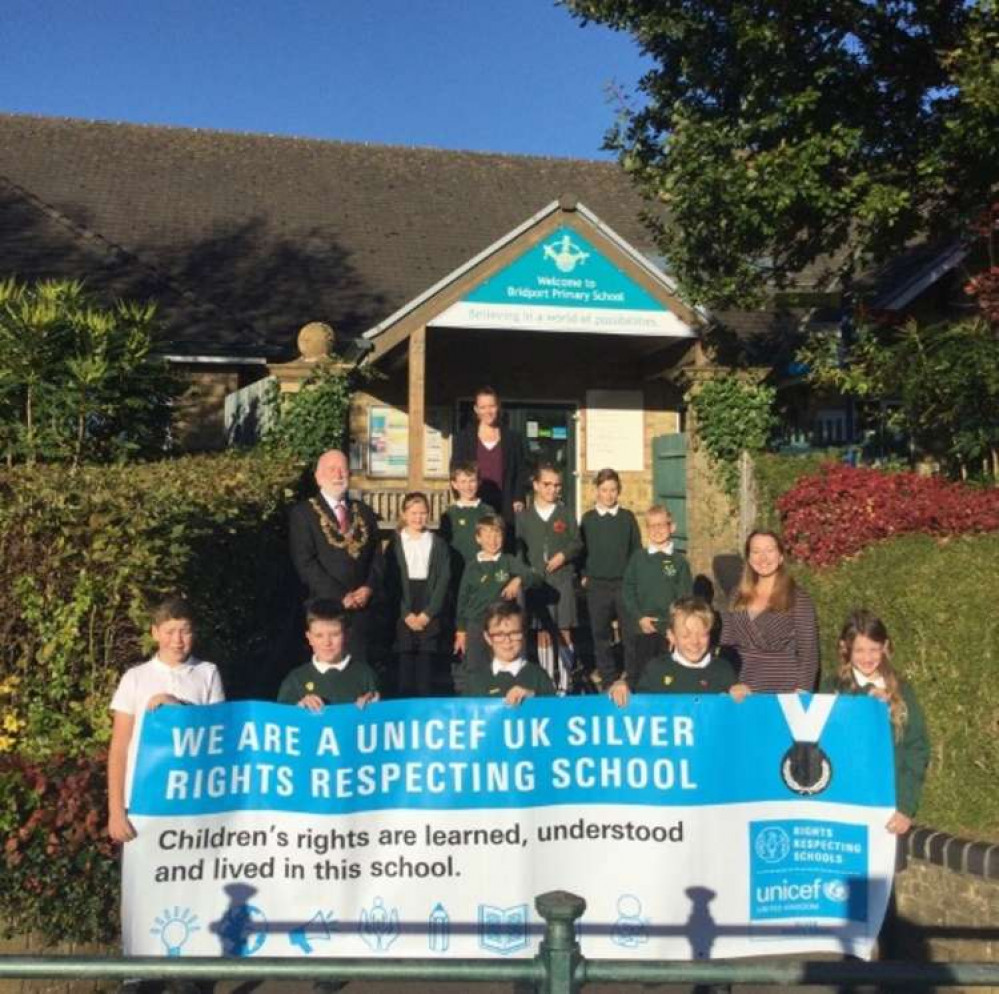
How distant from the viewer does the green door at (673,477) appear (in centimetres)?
1452

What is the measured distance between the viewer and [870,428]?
571 inches

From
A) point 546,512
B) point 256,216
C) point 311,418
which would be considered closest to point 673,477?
point 311,418

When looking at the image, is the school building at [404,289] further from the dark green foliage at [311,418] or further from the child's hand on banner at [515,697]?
the child's hand on banner at [515,697]

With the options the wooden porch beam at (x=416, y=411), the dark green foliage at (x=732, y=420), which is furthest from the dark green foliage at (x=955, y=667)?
the wooden porch beam at (x=416, y=411)

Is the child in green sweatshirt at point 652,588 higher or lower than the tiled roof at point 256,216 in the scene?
lower

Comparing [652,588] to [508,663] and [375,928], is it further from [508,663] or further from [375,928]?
[375,928]

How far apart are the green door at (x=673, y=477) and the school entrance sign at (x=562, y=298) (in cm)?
184

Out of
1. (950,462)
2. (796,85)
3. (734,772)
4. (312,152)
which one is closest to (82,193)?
(312,152)

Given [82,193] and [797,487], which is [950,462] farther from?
[82,193]

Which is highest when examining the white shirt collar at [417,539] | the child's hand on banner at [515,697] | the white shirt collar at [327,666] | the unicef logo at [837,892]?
the white shirt collar at [417,539]

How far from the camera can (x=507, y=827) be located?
188 inches

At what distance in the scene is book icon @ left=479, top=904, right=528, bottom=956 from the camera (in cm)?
465

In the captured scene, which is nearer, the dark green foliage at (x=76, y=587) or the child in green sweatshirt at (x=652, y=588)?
the dark green foliage at (x=76, y=587)

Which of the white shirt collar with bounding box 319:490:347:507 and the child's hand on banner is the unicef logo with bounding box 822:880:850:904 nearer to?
the child's hand on banner
